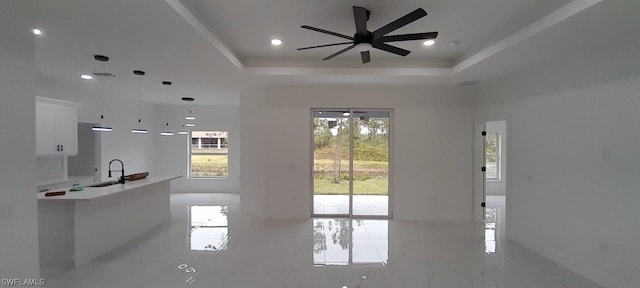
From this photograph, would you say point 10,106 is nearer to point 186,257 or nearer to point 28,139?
point 28,139

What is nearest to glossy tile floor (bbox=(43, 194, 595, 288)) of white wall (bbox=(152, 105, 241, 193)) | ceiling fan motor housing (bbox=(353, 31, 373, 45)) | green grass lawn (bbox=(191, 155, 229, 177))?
ceiling fan motor housing (bbox=(353, 31, 373, 45))

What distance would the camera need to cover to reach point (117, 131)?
277 inches

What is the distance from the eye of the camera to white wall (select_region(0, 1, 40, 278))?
80.8 inches

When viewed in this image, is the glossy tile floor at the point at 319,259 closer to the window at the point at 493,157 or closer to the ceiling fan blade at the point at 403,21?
the ceiling fan blade at the point at 403,21

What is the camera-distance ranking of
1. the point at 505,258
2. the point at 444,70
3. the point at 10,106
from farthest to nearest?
the point at 444,70 → the point at 505,258 → the point at 10,106

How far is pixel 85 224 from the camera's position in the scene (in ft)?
11.7

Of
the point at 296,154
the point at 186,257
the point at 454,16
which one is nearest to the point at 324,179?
the point at 296,154

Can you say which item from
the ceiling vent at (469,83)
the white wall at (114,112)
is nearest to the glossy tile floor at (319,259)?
the ceiling vent at (469,83)

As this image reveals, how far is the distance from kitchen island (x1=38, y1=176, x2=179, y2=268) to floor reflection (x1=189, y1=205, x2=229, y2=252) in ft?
3.15

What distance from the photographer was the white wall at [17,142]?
205 cm

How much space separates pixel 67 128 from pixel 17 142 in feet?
13.0

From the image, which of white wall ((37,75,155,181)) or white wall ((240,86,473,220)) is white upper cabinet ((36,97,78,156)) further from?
white wall ((240,86,473,220))

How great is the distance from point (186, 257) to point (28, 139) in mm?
2192

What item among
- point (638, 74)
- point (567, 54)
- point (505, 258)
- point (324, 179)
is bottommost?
point (505, 258)
